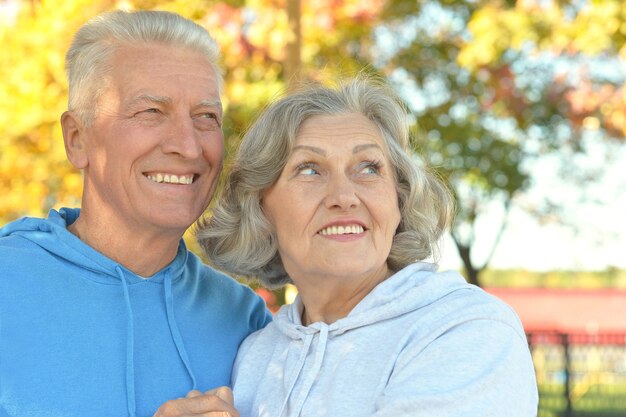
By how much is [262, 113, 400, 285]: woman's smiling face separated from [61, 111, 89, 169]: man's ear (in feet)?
2.42

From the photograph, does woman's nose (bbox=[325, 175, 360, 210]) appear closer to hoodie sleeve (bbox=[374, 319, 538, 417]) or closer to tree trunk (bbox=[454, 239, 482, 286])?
hoodie sleeve (bbox=[374, 319, 538, 417])

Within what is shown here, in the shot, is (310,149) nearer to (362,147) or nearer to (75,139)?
(362,147)

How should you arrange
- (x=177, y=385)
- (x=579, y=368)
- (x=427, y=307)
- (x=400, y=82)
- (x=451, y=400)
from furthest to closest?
(x=400, y=82)
(x=579, y=368)
(x=177, y=385)
(x=427, y=307)
(x=451, y=400)

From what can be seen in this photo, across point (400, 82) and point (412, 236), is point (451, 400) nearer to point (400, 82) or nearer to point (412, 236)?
point (412, 236)

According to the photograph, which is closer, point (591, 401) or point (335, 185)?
point (335, 185)

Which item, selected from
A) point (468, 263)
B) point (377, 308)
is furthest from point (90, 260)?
point (468, 263)

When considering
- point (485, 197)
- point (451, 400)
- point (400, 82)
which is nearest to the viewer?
point (451, 400)

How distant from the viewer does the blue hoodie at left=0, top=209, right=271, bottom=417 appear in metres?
3.00

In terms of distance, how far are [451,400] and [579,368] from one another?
8380 millimetres

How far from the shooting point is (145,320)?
327 centimetres

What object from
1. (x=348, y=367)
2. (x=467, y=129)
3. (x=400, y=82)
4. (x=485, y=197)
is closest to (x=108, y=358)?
(x=348, y=367)

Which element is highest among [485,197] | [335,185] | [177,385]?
[335,185]

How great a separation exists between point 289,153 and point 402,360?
825mm

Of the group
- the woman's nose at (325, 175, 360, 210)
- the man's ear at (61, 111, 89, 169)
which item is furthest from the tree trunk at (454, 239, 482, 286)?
the woman's nose at (325, 175, 360, 210)
